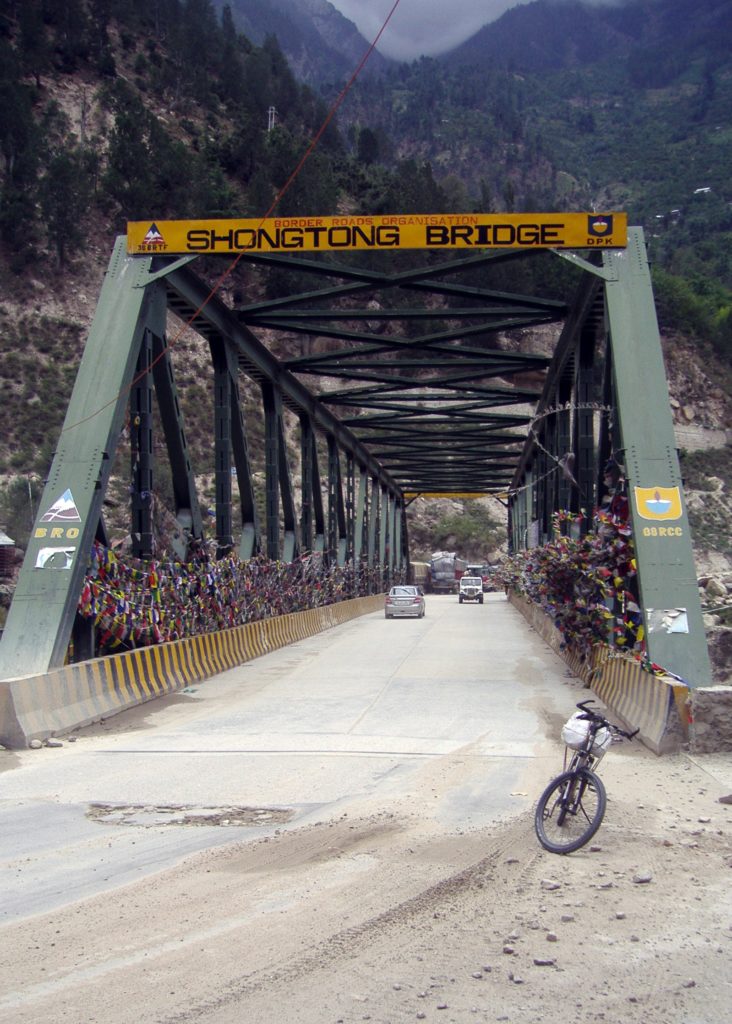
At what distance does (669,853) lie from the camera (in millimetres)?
6160

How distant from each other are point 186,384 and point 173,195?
16119 mm

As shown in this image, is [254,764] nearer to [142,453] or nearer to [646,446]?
[646,446]

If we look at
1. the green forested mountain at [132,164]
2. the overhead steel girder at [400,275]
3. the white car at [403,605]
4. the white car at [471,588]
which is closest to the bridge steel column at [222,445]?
the overhead steel girder at [400,275]

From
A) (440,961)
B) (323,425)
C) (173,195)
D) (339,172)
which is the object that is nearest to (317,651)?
(323,425)

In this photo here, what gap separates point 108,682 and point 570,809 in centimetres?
748

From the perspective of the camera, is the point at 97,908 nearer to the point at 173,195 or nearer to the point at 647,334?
the point at 647,334

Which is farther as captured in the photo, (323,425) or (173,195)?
(173,195)

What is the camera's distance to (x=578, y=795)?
636 cm

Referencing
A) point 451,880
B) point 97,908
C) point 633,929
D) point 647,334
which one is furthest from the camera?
point 647,334

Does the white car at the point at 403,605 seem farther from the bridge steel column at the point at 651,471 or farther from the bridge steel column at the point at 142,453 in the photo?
the bridge steel column at the point at 651,471

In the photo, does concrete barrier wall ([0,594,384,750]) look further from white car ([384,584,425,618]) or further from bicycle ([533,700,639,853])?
white car ([384,584,425,618])

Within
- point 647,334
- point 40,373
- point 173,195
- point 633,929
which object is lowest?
point 633,929

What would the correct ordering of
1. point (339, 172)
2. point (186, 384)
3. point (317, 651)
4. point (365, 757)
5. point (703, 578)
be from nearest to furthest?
point (365, 757) < point (317, 651) < point (703, 578) < point (186, 384) < point (339, 172)

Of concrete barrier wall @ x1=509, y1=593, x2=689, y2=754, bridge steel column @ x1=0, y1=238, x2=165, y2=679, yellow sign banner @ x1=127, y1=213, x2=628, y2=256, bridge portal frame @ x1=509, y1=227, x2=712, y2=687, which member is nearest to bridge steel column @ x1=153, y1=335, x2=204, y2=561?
bridge steel column @ x1=0, y1=238, x2=165, y2=679
